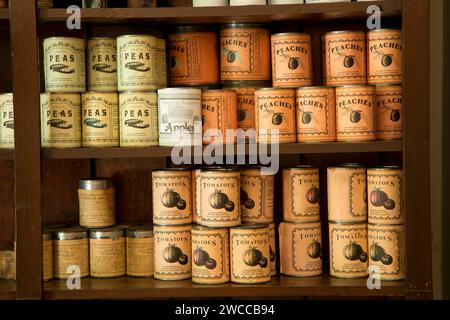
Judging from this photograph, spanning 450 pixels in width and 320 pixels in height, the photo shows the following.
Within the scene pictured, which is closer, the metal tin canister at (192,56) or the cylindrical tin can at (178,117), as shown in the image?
the cylindrical tin can at (178,117)

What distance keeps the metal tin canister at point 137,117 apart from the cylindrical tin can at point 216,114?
13 centimetres

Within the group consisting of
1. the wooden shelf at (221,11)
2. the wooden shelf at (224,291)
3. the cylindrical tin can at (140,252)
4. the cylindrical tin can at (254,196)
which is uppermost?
the wooden shelf at (221,11)

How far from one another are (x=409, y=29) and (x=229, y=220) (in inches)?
25.6

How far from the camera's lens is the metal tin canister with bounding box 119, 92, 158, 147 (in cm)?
181

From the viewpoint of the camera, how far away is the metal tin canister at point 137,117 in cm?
181

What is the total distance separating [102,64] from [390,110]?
763mm

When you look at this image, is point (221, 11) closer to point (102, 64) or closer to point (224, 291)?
point (102, 64)

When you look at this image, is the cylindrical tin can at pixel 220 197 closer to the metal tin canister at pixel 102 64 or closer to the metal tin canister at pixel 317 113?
the metal tin canister at pixel 317 113

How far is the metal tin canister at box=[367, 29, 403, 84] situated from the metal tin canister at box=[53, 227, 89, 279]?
892 millimetres

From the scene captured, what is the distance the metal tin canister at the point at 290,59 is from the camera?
184 centimetres

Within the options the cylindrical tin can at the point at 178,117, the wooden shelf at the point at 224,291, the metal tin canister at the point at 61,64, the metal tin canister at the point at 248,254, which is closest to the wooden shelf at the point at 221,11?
the metal tin canister at the point at 61,64

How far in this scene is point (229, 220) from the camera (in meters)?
1.81

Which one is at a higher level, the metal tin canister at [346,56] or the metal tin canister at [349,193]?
the metal tin canister at [346,56]

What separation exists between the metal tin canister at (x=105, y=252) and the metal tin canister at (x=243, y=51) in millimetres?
511
